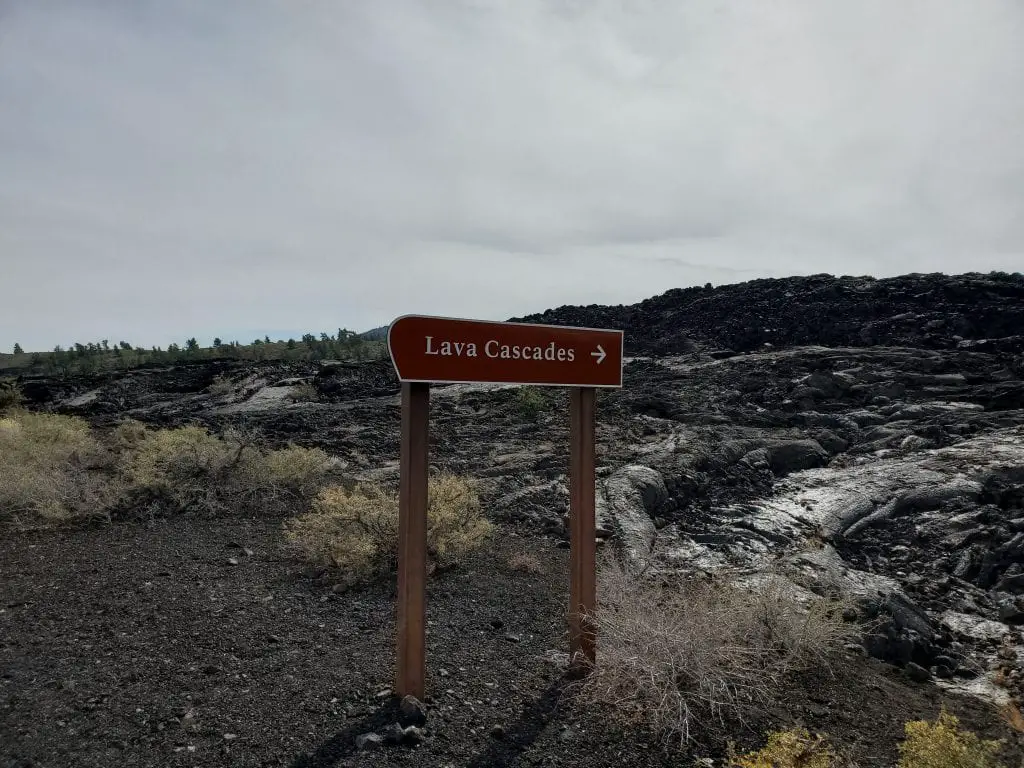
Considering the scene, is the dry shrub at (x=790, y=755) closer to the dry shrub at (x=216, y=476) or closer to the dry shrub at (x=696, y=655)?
the dry shrub at (x=696, y=655)

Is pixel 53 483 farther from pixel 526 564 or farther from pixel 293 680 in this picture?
pixel 293 680

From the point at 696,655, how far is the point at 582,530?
41.8 inches

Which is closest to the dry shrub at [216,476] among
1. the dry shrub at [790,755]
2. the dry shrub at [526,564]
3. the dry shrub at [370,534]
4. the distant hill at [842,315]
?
the dry shrub at [370,534]

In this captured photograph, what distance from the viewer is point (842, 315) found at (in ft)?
78.1

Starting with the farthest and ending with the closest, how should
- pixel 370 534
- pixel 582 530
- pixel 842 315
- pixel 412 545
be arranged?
pixel 842 315
pixel 370 534
pixel 582 530
pixel 412 545

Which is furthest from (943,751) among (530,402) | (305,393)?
(305,393)

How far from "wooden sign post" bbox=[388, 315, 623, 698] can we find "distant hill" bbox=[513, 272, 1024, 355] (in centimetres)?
1826

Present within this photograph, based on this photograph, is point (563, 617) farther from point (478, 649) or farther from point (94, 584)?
point (94, 584)

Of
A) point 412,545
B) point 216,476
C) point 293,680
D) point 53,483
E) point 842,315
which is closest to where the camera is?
point 412,545

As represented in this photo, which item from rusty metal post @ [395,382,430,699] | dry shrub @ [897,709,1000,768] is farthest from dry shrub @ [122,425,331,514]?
dry shrub @ [897,709,1000,768]

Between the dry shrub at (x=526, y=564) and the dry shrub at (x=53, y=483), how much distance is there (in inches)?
204

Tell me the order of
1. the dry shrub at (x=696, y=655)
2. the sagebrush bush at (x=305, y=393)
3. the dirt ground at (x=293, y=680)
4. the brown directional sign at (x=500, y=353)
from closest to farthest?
1. the dirt ground at (x=293, y=680)
2. the brown directional sign at (x=500, y=353)
3. the dry shrub at (x=696, y=655)
4. the sagebrush bush at (x=305, y=393)

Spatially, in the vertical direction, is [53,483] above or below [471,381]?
below

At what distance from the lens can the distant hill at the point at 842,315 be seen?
2122 centimetres
